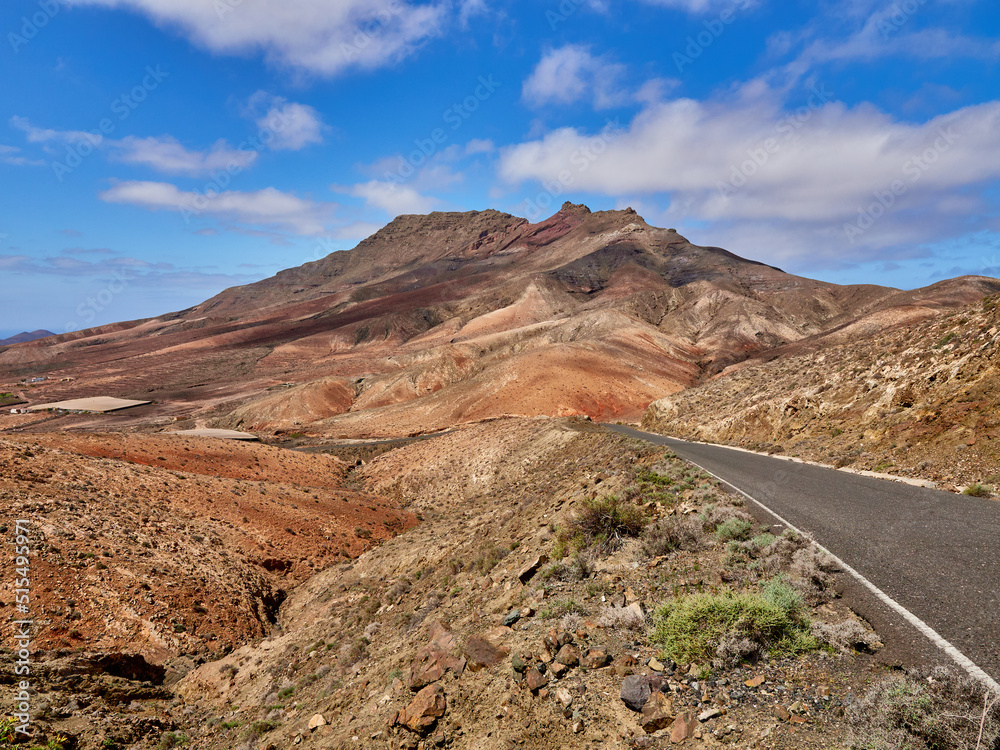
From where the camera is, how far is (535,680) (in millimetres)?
5094

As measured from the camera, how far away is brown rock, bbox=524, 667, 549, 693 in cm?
505

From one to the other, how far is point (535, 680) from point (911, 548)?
219 inches

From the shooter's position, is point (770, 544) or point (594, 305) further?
point (594, 305)

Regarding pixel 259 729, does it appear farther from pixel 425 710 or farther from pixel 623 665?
pixel 623 665

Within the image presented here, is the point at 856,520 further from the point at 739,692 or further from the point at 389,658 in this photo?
the point at 389,658

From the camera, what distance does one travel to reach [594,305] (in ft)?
356

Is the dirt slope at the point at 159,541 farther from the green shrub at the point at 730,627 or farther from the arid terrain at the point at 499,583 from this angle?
the green shrub at the point at 730,627

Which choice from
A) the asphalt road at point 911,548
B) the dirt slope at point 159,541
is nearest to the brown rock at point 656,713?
the asphalt road at point 911,548

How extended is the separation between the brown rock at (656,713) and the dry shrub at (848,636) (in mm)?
1610

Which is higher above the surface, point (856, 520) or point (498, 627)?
point (856, 520)

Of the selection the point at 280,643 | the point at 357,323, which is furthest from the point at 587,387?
the point at 357,323

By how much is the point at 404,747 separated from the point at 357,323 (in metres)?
132

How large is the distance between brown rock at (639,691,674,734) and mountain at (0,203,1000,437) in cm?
4084

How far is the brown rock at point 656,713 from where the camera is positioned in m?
4.15
